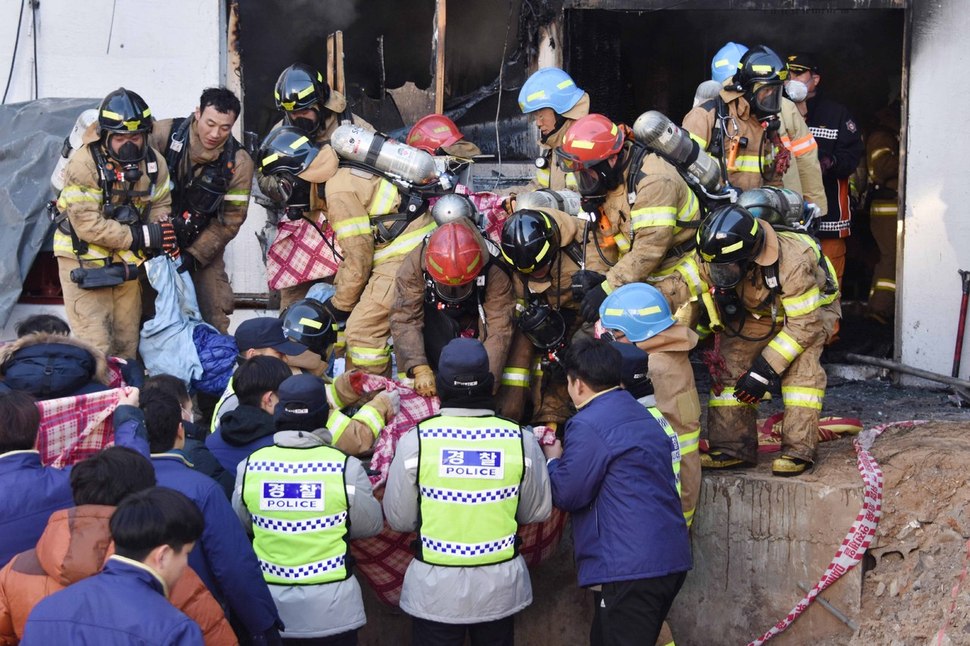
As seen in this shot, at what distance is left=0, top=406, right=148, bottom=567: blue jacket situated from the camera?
411 centimetres

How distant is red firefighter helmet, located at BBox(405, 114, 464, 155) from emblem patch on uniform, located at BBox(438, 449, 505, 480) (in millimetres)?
3677

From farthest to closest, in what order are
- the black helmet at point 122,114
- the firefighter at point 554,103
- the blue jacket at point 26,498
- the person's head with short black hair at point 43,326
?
the firefighter at point 554,103 < the black helmet at point 122,114 < the person's head with short black hair at point 43,326 < the blue jacket at point 26,498

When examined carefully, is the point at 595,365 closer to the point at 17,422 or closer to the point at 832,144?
the point at 17,422

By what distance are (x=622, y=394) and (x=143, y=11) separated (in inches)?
225

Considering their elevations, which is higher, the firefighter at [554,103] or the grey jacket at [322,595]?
the firefighter at [554,103]

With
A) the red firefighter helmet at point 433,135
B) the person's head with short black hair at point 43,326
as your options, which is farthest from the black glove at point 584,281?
the person's head with short black hair at point 43,326

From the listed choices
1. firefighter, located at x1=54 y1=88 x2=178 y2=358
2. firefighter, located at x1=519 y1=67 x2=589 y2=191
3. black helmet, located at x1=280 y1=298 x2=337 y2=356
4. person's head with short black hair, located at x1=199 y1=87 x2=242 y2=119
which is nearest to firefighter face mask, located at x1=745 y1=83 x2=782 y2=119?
A: firefighter, located at x1=519 y1=67 x2=589 y2=191

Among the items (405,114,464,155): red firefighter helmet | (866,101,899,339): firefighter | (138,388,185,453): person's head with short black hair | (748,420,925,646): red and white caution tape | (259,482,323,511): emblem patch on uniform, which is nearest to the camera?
(138,388,185,453): person's head with short black hair

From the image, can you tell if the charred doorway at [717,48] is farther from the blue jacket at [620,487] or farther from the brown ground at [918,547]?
the blue jacket at [620,487]

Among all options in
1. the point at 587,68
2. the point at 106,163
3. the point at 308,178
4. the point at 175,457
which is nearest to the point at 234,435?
the point at 175,457

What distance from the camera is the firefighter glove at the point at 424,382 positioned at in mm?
6379

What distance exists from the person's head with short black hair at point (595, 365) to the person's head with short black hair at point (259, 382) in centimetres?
127

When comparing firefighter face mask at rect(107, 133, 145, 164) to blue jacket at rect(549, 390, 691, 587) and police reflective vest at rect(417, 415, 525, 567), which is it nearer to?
police reflective vest at rect(417, 415, 525, 567)

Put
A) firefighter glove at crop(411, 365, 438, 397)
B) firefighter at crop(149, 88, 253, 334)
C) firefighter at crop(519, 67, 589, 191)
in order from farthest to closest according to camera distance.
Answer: firefighter at crop(149, 88, 253, 334)
firefighter at crop(519, 67, 589, 191)
firefighter glove at crop(411, 365, 438, 397)
